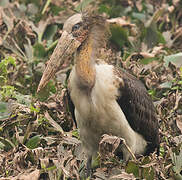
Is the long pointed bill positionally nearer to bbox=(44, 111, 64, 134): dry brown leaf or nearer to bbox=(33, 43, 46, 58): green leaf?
bbox=(44, 111, 64, 134): dry brown leaf

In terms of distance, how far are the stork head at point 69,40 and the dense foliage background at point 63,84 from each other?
0.37 meters

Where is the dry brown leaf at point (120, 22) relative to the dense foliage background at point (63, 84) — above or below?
above

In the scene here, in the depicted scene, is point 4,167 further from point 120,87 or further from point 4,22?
point 4,22

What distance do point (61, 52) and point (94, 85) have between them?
422 mm

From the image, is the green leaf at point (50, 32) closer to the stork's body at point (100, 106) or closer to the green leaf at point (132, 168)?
the stork's body at point (100, 106)

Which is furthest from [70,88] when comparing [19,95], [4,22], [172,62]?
[4,22]

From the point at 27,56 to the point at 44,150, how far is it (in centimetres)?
249

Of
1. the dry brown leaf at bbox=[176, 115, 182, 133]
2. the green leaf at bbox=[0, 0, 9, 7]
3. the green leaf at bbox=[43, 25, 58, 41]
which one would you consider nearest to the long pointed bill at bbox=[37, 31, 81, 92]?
the dry brown leaf at bbox=[176, 115, 182, 133]

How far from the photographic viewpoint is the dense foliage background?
6129mm

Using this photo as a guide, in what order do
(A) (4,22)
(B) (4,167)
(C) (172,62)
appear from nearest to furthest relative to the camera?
(B) (4,167)
(C) (172,62)
(A) (4,22)

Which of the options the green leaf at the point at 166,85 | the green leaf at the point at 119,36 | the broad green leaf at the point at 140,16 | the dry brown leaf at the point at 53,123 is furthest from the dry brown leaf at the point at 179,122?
the broad green leaf at the point at 140,16

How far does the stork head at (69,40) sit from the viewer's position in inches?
247

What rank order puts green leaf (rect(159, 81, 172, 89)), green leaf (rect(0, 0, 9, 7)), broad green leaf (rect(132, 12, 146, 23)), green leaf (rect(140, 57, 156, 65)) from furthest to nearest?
broad green leaf (rect(132, 12, 146, 23)) → green leaf (rect(0, 0, 9, 7)) → green leaf (rect(140, 57, 156, 65)) → green leaf (rect(159, 81, 172, 89))

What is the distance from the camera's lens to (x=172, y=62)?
8.34m
